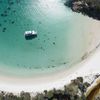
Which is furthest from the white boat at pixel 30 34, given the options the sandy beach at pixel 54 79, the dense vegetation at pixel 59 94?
the dense vegetation at pixel 59 94

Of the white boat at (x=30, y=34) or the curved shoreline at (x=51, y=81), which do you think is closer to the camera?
the curved shoreline at (x=51, y=81)

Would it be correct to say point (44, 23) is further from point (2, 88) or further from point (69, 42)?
point (2, 88)

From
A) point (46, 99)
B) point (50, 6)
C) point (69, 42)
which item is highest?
point (50, 6)

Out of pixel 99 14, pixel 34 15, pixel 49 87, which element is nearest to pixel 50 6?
pixel 34 15

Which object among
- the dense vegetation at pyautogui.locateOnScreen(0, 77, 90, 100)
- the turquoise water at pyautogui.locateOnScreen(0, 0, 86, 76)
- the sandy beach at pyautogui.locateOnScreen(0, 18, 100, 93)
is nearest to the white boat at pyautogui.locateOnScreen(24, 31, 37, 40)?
the turquoise water at pyautogui.locateOnScreen(0, 0, 86, 76)

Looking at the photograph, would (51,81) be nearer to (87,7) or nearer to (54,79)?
(54,79)

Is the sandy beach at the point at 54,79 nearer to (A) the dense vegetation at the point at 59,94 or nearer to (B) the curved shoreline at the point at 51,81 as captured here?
(B) the curved shoreline at the point at 51,81

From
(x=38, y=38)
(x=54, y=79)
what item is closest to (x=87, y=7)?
(x=38, y=38)
